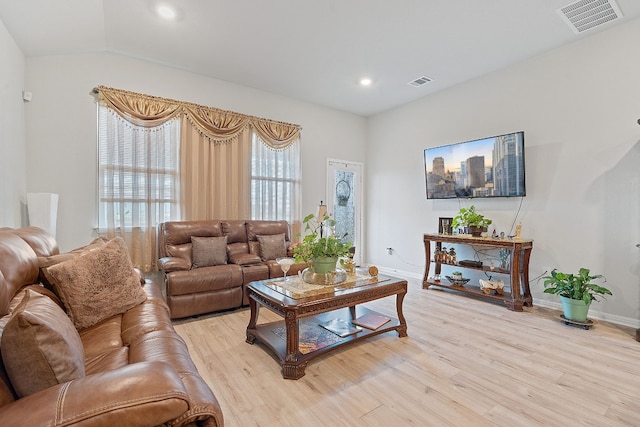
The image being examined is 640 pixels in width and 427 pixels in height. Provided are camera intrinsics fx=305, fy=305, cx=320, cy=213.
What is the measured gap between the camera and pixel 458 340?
271cm

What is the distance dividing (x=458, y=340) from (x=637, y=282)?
206 cm

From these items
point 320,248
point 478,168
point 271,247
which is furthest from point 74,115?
point 478,168

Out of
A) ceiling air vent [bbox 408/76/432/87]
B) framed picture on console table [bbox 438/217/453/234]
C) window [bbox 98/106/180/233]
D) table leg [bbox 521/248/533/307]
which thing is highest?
ceiling air vent [bbox 408/76/432/87]

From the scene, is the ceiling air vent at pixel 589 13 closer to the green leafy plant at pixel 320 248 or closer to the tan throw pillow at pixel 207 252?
the green leafy plant at pixel 320 248

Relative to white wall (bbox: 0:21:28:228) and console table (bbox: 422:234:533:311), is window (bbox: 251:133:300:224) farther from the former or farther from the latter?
white wall (bbox: 0:21:28:228)

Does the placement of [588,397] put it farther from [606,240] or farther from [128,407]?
[128,407]

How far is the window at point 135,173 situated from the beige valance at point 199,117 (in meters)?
0.11

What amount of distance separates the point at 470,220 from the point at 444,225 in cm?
49

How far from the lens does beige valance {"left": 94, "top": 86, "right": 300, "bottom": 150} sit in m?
3.61

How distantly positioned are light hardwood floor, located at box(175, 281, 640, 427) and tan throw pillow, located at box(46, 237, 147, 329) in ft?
2.52

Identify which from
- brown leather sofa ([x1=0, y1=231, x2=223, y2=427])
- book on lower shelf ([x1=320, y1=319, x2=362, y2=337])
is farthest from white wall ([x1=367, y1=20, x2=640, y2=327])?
brown leather sofa ([x1=0, y1=231, x2=223, y2=427])

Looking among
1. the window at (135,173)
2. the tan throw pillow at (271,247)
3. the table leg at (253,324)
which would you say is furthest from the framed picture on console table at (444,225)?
the window at (135,173)

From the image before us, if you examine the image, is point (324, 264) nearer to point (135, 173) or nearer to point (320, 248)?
point (320, 248)

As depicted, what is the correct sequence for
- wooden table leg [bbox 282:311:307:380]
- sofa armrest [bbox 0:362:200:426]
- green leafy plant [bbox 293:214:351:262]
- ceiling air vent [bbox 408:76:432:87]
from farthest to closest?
1. ceiling air vent [bbox 408:76:432:87]
2. green leafy plant [bbox 293:214:351:262]
3. wooden table leg [bbox 282:311:307:380]
4. sofa armrest [bbox 0:362:200:426]
